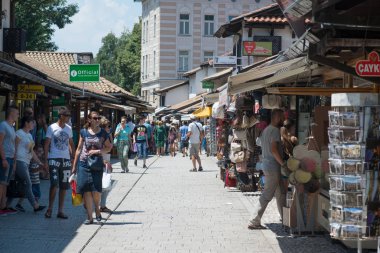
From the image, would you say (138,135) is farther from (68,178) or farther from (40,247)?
(40,247)

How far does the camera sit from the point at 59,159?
39.8 feet

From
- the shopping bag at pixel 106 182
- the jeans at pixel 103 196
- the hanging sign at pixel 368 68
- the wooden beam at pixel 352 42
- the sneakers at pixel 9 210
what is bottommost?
the sneakers at pixel 9 210

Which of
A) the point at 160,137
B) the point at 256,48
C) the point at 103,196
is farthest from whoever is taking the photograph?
the point at 160,137

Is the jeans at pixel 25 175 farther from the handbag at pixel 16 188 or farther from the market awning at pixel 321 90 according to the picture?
the market awning at pixel 321 90

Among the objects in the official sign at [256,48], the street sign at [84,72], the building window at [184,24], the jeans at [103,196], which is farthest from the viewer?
the building window at [184,24]

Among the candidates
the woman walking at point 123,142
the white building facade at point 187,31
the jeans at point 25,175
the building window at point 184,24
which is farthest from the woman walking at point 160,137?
the building window at point 184,24

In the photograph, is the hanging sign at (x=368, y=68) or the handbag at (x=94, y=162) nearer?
the hanging sign at (x=368, y=68)

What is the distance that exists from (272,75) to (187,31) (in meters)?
55.5

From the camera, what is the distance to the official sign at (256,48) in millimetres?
24422

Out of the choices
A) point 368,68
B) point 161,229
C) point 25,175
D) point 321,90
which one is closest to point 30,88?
point 25,175

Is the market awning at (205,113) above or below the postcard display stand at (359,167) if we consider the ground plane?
above

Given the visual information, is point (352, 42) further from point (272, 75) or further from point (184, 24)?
point (184, 24)

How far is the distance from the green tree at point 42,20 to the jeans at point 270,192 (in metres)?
40.7

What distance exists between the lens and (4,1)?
2125 centimetres
